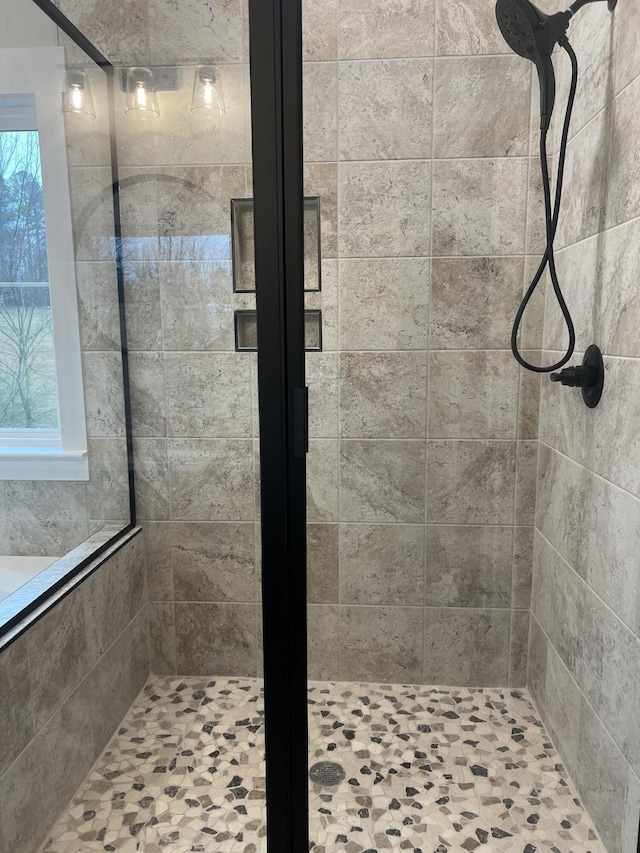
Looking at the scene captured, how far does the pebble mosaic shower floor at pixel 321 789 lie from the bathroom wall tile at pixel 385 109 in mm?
1297

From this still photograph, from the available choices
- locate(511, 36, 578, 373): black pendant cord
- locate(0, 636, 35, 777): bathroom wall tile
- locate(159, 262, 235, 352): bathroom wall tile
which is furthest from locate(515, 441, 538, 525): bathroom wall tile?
locate(0, 636, 35, 777): bathroom wall tile

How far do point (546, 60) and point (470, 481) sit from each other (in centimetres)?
102

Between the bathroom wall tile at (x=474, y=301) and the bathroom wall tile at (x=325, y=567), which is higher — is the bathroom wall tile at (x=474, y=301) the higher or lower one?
the higher one

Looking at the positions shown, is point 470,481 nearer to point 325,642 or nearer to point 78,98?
point 325,642

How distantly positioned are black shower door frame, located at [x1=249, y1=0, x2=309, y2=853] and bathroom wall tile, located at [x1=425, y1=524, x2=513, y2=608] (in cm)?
74

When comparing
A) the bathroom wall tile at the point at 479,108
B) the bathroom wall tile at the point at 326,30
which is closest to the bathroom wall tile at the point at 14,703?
the bathroom wall tile at the point at 326,30

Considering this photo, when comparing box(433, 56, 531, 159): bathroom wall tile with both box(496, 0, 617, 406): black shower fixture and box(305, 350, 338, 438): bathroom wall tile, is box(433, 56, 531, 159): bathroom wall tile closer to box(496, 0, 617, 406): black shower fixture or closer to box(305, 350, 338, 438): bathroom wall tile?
box(496, 0, 617, 406): black shower fixture

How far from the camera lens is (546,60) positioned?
1.24 metres

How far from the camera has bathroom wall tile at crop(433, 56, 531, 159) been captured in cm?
139

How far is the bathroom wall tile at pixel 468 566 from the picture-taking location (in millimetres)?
1574

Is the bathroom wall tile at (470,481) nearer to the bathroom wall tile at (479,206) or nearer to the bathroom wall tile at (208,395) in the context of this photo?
the bathroom wall tile at (479,206)

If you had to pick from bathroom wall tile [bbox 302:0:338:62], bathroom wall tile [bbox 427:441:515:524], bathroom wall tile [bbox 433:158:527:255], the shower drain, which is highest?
bathroom wall tile [bbox 302:0:338:62]

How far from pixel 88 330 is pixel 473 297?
95cm

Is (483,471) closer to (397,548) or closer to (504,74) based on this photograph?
(397,548)
